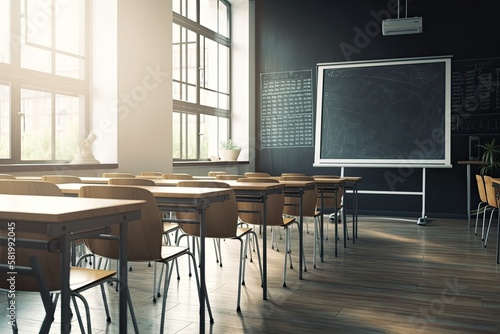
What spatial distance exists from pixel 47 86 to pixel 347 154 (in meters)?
4.45

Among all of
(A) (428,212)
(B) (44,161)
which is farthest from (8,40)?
(A) (428,212)

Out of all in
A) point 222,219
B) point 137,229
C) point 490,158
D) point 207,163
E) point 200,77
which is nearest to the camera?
point 137,229

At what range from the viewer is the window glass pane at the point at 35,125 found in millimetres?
4562

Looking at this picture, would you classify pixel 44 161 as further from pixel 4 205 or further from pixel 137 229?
pixel 4 205

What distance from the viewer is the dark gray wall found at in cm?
712

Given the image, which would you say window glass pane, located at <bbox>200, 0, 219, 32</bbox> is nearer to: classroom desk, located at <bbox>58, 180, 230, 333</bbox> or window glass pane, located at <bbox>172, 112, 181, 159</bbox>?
window glass pane, located at <bbox>172, 112, 181, 159</bbox>

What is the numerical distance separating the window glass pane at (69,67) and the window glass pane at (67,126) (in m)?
0.25

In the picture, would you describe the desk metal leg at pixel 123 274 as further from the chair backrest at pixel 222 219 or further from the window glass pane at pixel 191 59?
the window glass pane at pixel 191 59

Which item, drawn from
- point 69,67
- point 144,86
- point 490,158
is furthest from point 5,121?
point 490,158

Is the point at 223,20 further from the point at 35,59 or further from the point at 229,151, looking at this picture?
the point at 35,59

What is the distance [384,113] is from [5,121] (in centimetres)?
521

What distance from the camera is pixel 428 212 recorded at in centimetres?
735

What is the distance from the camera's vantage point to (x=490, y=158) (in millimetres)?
6578

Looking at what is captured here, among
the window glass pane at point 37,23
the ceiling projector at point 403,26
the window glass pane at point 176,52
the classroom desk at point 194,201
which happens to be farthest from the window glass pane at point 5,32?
the ceiling projector at point 403,26
